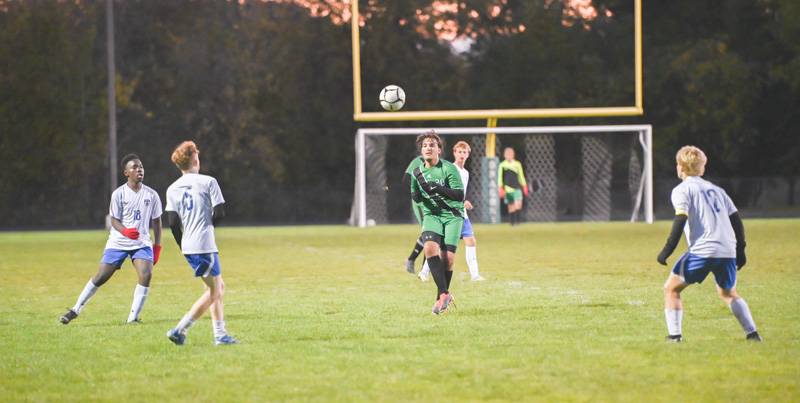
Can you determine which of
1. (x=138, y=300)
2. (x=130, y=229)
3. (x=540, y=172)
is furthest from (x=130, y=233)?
(x=540, y=172)

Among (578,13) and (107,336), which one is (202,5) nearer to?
(578,13)

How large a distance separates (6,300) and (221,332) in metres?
5.21

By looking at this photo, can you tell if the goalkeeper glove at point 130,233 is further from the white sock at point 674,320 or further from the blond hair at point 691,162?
the blond hair at point 691,162

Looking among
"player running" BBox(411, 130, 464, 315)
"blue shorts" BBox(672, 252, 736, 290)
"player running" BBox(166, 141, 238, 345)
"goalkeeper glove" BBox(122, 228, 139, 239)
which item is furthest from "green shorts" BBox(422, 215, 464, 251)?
"blue shorts" BBox(672, 252, 736, 290)

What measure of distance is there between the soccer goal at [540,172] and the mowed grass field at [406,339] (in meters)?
13.5

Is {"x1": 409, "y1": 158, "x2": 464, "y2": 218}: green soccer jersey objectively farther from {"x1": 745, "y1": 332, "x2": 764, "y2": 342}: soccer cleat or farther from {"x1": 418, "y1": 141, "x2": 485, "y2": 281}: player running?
{"x1": 745, "y1": 332, "x2": 764, "y2": 342}: soccer cleat

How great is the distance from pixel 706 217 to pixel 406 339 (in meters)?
2.40

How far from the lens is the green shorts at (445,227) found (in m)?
11.4

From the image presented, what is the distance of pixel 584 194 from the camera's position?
38.9m

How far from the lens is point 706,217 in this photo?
8.43 meters

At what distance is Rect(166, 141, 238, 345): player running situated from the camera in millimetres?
8898

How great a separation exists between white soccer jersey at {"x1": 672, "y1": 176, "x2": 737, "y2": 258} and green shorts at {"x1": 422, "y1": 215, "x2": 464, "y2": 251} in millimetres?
3340

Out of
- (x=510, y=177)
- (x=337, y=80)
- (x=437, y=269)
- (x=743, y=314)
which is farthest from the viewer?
(x=337, y=80)

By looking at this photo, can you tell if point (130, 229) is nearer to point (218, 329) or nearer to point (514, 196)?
point (218, 329)
